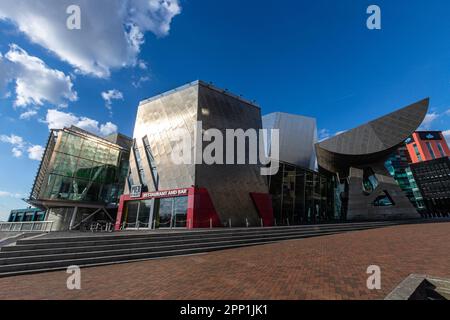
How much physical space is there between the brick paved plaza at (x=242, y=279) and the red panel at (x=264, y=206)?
14.1 meters

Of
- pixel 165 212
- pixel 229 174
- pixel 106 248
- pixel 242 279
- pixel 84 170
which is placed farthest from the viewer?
pixel 84 170

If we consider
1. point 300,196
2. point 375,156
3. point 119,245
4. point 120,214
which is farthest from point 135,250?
point 375,156

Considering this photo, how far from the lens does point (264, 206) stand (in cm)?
2344

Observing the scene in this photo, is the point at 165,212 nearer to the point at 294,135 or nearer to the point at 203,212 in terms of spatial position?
the point at 203,212

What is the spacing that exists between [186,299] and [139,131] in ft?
79.1

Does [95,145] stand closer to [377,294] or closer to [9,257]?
[9,257]

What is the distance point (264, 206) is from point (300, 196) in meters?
13.5

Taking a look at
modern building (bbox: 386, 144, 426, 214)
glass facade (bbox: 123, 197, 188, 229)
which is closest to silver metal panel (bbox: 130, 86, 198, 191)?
glass facade (bbox: 123, 197, 188, 229)

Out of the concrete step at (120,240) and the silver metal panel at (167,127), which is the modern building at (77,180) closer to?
the silver metal panel at (167,127)

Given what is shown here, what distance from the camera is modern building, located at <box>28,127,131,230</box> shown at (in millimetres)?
27500
